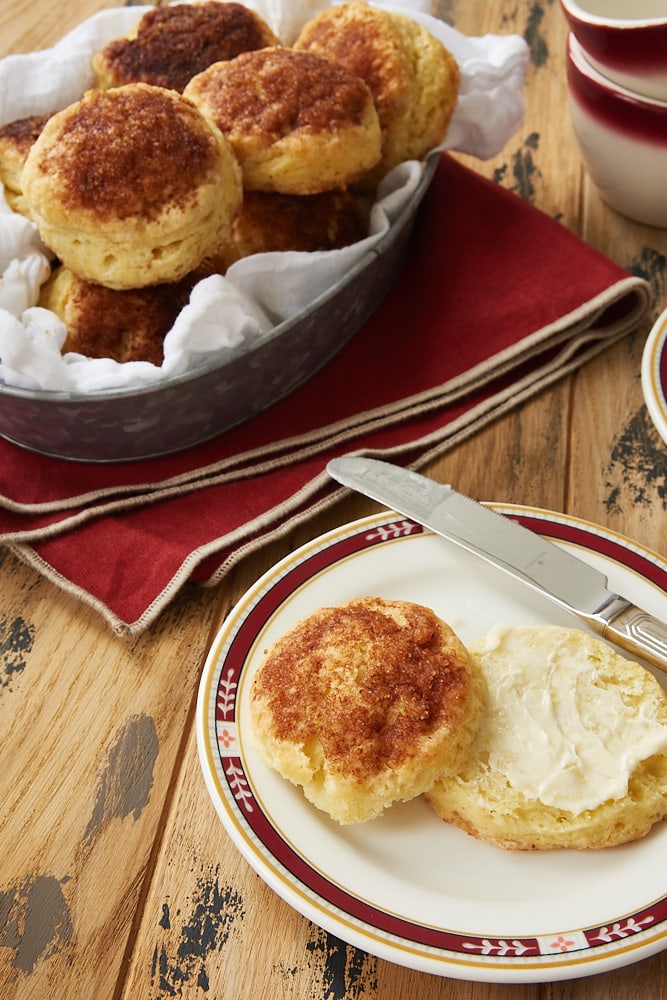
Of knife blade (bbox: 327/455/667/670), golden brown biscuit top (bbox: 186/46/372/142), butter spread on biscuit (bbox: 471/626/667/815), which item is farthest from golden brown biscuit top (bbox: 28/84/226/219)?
butter spread on biscuit (bbox: 471/626/667/815)

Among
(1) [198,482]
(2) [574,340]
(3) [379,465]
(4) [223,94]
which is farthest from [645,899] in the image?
(4) [223,94]

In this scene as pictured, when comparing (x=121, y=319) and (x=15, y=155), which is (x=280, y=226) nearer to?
(x=121, y=319)

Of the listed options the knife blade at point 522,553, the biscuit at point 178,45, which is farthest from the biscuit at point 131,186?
the knife blade at point 522,553

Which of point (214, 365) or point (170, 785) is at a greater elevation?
point (214, 365)

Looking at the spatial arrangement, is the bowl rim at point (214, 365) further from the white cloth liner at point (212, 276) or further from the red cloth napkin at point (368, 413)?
the red cloth napkin at point (368, 413)


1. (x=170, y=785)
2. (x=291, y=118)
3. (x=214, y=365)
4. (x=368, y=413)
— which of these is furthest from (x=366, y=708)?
(x=291, y=118)

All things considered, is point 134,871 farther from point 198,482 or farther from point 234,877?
point 198,482
